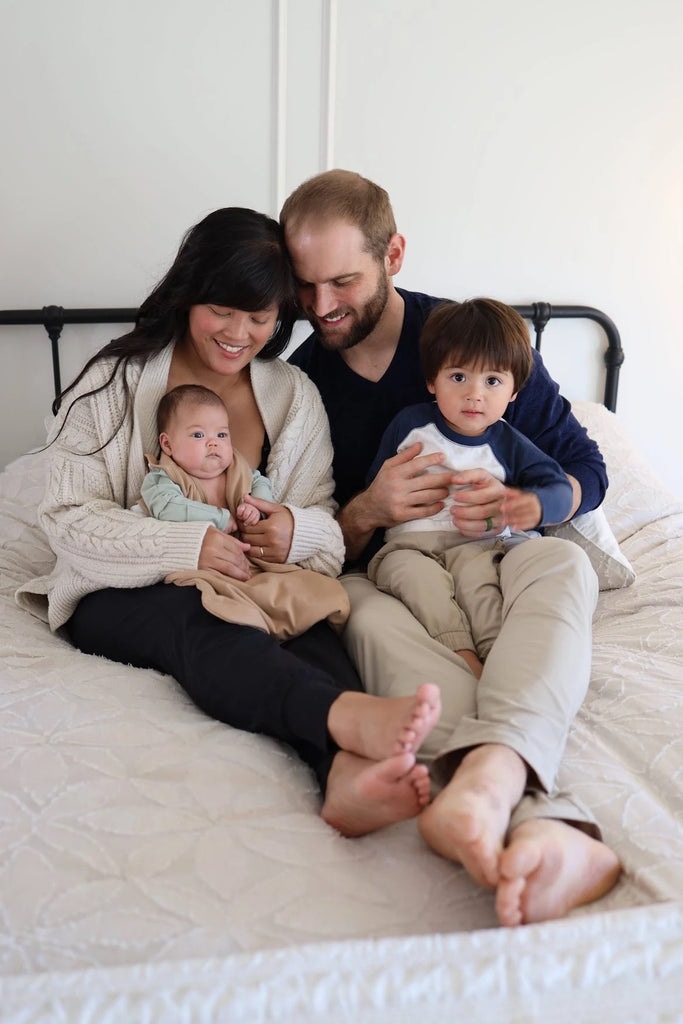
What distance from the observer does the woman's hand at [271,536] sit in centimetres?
145

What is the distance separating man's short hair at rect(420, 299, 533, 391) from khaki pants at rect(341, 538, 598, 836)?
0.34m

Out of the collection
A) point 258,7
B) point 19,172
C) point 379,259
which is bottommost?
point 379,259

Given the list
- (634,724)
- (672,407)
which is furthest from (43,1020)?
(672,407)

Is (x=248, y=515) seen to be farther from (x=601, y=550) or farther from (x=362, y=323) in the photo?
(x=601, y=550)

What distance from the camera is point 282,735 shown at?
1.04 metres

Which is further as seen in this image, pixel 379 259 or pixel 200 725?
pixel 379 259

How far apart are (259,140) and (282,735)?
1.71 m

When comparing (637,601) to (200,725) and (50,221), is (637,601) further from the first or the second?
(50,221)

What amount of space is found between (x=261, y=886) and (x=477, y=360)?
0.95m

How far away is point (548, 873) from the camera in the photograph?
0.77 meters

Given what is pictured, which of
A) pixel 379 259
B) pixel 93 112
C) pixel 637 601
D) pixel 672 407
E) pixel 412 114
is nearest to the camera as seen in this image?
pixel 637 601

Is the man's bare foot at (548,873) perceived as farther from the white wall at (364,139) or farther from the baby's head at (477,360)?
the white wall at (364,139)

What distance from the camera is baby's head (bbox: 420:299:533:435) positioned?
58.2 inches

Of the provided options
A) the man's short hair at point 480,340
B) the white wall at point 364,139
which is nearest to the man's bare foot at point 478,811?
the man's short hair at point 480,340
